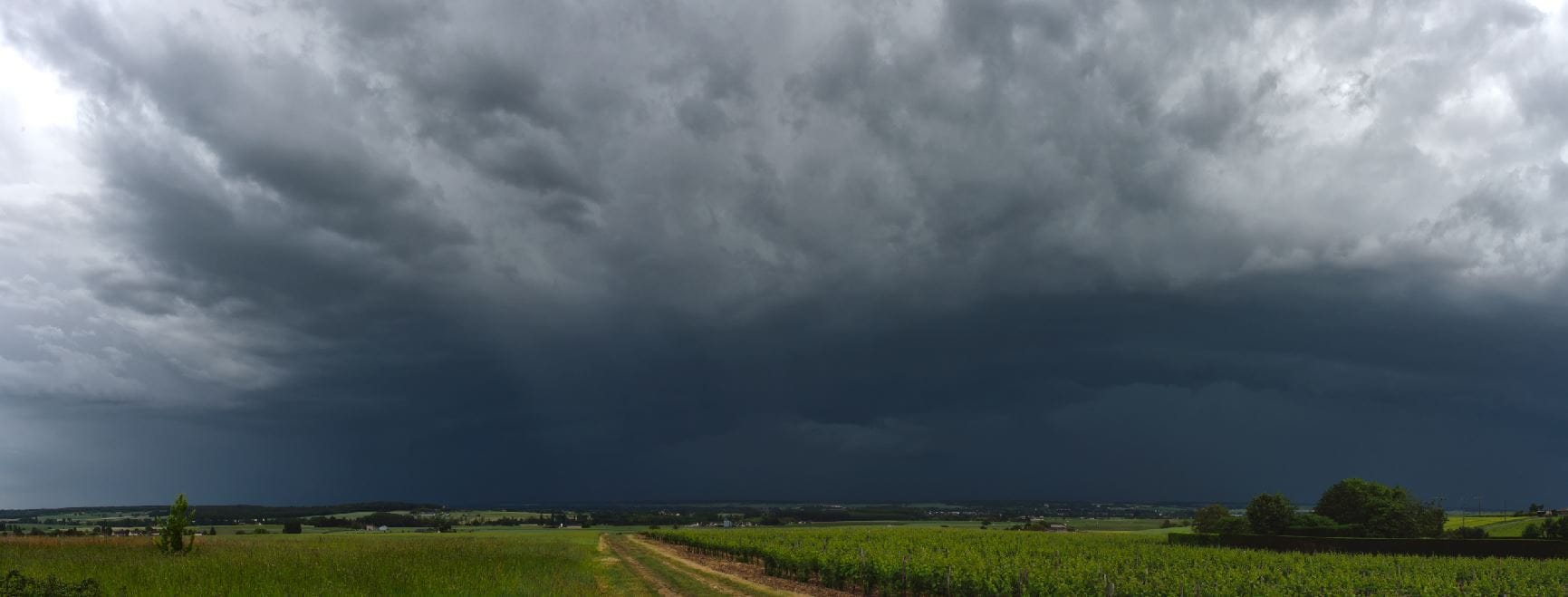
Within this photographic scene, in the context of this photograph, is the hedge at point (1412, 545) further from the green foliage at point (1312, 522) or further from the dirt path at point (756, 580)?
the dirt path at point (756, 580)

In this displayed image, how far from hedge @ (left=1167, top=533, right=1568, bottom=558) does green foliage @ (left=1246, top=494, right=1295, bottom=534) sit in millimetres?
22861

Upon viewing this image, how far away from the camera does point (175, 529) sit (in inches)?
1697

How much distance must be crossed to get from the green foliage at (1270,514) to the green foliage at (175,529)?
101 metres

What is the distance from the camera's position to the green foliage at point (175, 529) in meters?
42.4

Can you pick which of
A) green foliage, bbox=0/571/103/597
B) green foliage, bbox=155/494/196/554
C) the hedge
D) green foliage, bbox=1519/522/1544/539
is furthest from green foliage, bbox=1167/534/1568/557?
green foliage, bbox=155/494/196/554

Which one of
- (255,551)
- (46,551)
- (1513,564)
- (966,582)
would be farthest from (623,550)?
(1513,564)

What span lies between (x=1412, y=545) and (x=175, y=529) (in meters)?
79.4

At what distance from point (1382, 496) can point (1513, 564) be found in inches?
2198

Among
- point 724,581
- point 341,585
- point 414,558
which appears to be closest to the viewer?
point 341,585

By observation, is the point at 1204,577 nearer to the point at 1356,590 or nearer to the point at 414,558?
the point at 1356,590

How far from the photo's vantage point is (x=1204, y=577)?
122 ft

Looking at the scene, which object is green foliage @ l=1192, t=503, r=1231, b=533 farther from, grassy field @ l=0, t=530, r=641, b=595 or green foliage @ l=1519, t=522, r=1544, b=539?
grassy field @ l=0, t=530, r=641, b=595

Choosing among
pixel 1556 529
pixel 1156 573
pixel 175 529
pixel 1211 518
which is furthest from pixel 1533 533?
pixel 175 529

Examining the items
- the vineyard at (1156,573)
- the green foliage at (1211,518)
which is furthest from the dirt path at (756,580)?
the green foliage at (1211,518)
